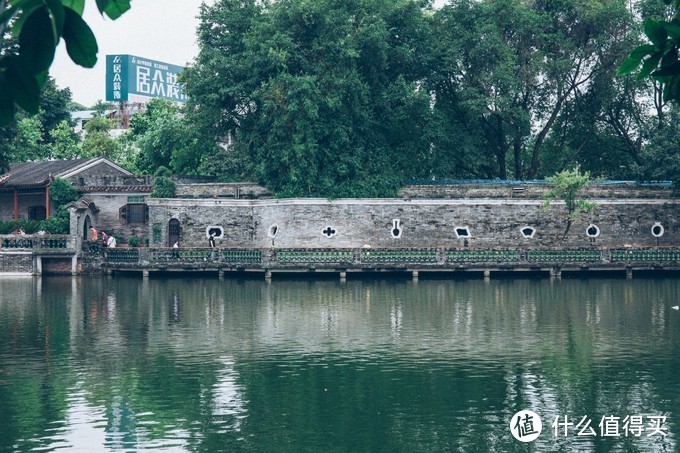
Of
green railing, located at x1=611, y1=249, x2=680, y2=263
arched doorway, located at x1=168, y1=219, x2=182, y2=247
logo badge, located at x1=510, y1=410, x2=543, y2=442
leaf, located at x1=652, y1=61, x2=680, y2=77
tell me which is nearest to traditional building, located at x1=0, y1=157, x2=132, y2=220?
arched doorway, located at x1=168, y1=219, x2=182, y2=247

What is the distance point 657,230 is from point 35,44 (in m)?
41.7

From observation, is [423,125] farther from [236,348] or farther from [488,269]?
[236,348]

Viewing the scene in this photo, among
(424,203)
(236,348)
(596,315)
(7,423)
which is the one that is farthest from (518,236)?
(7,423)

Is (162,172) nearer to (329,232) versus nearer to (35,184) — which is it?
(35,184)

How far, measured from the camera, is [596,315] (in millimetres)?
25844

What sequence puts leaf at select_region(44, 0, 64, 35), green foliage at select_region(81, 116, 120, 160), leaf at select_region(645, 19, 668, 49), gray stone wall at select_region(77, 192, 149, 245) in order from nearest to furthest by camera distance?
leaf at select_region(44, 0, 64, 35), leaf at select_region(645, 19, 668, 49), gray stone wall at select_region(77, 192, 149, 245), green foliage at select_region(81, 116, 120, 160)

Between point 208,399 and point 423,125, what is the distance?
93.3 feet

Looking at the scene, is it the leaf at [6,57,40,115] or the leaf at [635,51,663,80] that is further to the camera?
the leaf at [635,51,663,80]

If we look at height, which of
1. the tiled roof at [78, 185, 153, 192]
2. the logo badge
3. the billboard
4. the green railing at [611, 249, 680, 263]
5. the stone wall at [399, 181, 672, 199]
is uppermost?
the billboard

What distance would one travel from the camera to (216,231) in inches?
1663

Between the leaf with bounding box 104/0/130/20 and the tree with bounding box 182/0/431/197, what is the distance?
116 feet

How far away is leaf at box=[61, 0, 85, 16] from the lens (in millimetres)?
3470

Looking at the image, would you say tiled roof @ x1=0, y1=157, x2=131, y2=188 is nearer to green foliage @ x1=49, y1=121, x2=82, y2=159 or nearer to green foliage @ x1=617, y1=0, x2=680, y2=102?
green foliage @ x1=49, y1=121, x2=82, y2=159

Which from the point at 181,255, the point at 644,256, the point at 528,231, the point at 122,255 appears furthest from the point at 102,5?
the point at 528,231
